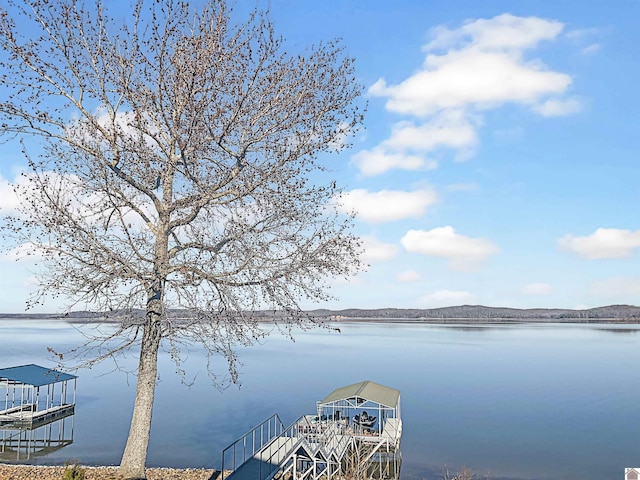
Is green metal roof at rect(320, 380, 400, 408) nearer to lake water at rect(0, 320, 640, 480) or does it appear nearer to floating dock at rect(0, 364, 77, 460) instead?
lake water at rect(0, 320, 640, 480)

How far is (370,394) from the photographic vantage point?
21.3 metres

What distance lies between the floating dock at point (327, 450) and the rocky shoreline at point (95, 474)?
726mm

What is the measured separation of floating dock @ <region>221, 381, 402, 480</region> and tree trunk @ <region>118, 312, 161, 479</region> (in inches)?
66.6

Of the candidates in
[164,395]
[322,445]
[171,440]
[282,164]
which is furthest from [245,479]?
[164,395]

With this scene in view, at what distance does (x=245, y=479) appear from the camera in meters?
12.6

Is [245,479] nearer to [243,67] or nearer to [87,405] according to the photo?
[243,67]

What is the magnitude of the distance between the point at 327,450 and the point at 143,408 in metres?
6.63

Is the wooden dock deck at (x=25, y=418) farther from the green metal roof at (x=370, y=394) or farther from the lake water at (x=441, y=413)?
the green metal roof at (x=370, y=394)

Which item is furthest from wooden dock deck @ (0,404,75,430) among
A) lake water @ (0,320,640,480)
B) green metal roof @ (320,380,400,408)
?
green metal roof @ (320,380,400,408)

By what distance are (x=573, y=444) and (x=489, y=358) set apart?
125 ft

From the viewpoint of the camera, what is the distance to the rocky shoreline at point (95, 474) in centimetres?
1220

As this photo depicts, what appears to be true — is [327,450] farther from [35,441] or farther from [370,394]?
[35,441]

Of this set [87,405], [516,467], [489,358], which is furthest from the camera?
[489,358]

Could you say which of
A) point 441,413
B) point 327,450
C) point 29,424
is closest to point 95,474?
point 327,450
